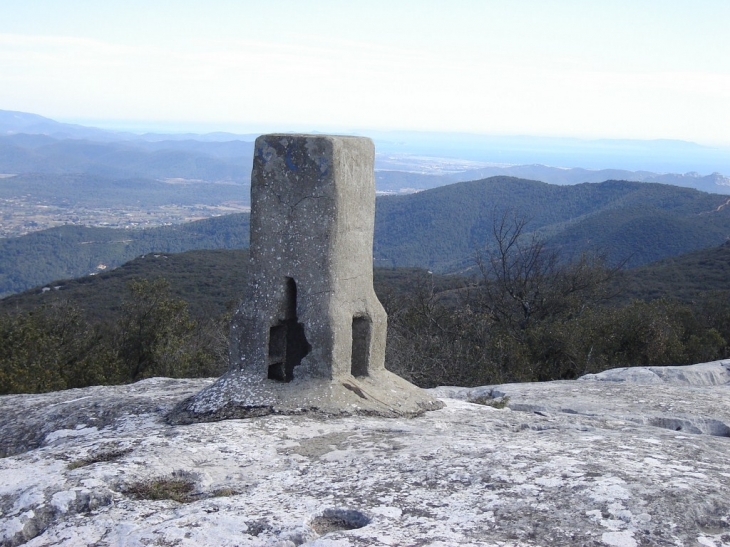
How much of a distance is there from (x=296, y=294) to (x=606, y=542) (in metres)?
3.94

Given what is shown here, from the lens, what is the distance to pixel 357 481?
475cm

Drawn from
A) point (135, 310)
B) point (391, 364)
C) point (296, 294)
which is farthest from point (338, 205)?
point (135, 310)

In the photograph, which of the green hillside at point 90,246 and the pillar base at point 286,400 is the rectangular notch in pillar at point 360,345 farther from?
the green hillside at point 90,246

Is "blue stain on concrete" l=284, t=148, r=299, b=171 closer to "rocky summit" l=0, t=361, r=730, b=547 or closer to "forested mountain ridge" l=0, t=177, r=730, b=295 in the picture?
"rocky summit" l=0, t=361, r=730, b=547

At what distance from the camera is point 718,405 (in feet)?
26.1

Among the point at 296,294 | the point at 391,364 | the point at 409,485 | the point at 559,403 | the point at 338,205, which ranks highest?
the point at 338,205

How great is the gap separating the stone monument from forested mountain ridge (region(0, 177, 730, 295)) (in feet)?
127

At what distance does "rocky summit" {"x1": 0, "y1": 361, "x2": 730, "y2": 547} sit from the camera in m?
3.98

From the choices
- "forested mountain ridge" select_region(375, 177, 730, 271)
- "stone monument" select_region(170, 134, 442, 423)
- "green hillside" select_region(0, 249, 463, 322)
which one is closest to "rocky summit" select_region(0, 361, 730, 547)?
"stone monument" select_region(170, 134, 442, 423)

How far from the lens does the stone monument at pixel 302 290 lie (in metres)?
6.63

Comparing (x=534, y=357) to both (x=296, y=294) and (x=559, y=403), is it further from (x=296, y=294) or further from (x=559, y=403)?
(x=296, y=294)

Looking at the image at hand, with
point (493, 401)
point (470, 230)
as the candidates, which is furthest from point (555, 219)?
point (493, 401)

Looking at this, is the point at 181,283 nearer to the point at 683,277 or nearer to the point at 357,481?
the point at 683,277

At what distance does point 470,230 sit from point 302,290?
69.1 meters
